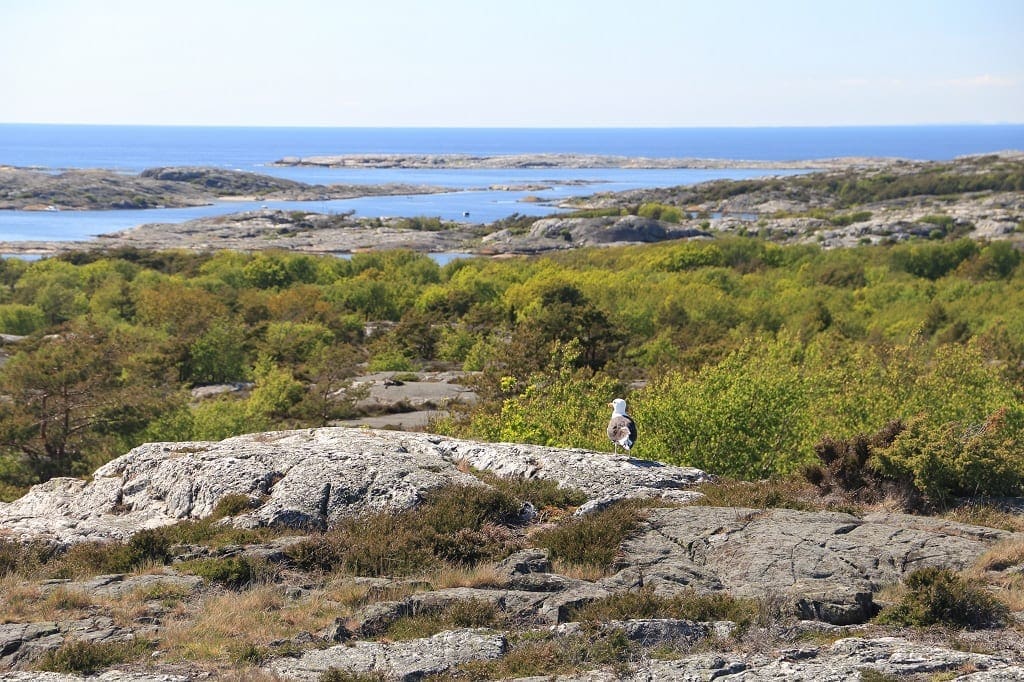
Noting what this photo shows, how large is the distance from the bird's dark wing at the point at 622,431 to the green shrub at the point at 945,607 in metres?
6.65

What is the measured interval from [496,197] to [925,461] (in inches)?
5366

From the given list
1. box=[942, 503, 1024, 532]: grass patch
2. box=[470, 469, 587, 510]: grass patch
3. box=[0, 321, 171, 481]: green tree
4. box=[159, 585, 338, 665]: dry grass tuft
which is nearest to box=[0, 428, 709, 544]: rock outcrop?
box=[470, 469, 587, 510]: grass patch

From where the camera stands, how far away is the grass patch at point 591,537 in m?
11.3

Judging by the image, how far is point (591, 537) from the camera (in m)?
11.7

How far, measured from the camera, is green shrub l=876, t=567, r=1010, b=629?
917 centimetres

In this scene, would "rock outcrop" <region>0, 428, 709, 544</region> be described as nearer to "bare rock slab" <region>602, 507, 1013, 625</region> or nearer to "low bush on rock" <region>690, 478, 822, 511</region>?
"low bush on rock" <region>690, 478, 822, 511</region>

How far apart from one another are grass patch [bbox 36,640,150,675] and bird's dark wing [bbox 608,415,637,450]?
8.79 m

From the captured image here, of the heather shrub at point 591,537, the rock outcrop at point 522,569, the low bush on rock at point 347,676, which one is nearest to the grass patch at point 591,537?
the heather shrub at point 591,537

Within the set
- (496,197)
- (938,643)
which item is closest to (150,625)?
(938,643)

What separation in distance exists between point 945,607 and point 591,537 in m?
4.06

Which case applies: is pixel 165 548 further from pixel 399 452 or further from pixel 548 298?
pixel 548 298

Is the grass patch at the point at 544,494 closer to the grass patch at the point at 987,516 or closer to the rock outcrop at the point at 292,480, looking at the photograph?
the rock outcrop at the point at 292,480

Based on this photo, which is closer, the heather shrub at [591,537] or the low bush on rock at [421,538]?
the heather shrub at [591,537]

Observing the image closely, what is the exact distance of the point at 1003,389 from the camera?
20.6 metres
